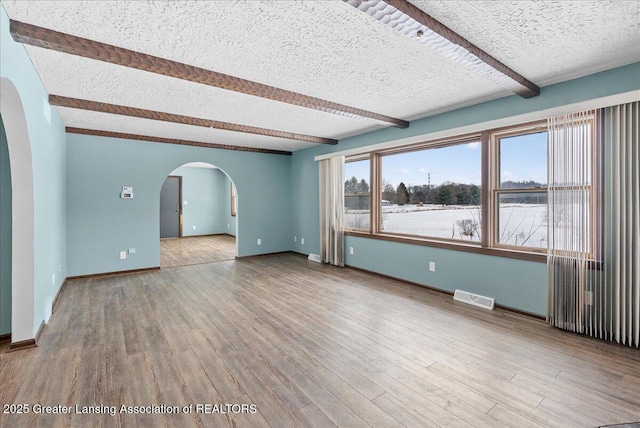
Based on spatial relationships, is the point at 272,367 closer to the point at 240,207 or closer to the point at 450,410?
the point at 450,410

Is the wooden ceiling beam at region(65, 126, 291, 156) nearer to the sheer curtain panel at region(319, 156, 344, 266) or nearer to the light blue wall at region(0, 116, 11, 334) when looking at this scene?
the sheer curtain panel at region(319, 156, 344, 266)

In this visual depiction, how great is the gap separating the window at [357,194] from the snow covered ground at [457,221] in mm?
19

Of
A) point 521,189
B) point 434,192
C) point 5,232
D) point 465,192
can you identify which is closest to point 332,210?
point 434,192

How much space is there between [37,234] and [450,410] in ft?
12.2

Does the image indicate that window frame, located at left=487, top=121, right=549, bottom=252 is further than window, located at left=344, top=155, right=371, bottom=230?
No

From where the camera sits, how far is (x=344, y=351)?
8.19 ft

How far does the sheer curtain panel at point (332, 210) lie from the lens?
5.64 meters

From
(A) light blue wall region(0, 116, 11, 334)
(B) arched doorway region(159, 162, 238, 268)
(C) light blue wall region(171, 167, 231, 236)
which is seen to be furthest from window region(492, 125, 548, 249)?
(C) light blue wall region(171, 167, 231, 236)

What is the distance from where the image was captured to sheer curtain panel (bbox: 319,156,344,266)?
564 centimetres

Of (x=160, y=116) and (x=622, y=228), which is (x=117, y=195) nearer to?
(x=160, y=116)

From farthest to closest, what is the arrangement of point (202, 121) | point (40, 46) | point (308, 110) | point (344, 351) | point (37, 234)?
point (202, 121)
point (308, 110)
point (37, 234)
point (344, 351)
point (40, 46)

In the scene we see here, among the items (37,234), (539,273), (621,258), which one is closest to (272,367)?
(37,234)

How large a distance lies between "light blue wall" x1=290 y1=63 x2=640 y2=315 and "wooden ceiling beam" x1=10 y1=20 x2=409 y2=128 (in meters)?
1.75

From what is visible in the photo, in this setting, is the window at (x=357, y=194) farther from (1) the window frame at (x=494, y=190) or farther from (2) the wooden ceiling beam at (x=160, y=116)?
(1) the window frame at (x=494, y=190)
